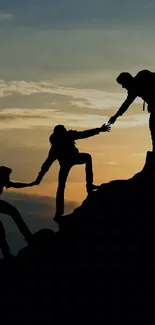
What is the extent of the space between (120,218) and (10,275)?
15.9 feet

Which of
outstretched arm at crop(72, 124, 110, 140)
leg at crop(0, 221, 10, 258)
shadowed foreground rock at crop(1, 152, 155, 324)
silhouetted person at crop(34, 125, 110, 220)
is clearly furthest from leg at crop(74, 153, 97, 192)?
leg at crop(0, 221, 10, 258)

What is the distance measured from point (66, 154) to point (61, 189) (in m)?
1.55

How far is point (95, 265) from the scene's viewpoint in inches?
1126

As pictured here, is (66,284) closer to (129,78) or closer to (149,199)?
(149,199)

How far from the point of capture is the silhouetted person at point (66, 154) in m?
29.1

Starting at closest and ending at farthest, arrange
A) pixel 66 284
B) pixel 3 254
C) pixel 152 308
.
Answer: pixel 152 308, pixel 66 284, pixel 3 254

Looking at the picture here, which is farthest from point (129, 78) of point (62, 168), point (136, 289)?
point (136, 289)

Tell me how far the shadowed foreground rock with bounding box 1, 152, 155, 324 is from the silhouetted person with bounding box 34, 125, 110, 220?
4.63 ft

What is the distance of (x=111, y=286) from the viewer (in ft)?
91.6

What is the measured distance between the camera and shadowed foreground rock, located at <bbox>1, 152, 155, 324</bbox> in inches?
1091

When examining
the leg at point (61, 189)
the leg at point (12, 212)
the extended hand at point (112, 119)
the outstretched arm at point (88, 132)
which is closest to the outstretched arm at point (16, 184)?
the leg at point (12, 212)

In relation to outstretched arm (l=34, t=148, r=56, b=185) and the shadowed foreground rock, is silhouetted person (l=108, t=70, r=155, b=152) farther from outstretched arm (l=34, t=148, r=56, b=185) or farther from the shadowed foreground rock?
outstretched arm (l=34, t=148, r=56, b=185)

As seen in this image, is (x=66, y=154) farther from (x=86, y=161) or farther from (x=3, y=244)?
(x=3, y=244)

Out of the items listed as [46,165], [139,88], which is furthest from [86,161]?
[139,88]
